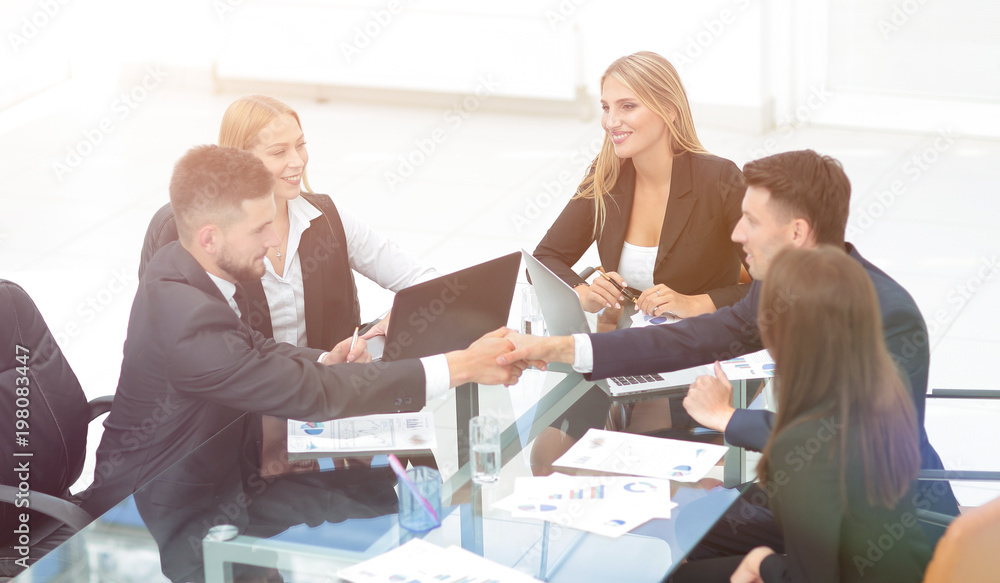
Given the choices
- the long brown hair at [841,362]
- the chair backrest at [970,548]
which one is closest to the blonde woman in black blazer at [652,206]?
the long brown hair at [841,362]

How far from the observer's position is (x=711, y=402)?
2.63m

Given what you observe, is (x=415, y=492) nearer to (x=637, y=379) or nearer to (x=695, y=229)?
(x=637, y=379)

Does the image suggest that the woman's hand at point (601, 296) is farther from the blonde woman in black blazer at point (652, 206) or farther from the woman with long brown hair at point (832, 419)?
the woman with long brown hair at point (832, 419)

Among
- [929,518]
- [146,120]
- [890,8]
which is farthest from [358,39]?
[929,518]

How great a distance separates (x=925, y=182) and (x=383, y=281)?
4273mm

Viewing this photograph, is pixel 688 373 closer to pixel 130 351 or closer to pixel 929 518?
pixel 929 518

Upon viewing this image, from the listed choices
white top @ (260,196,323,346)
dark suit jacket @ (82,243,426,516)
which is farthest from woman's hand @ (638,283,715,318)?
white top @ (260,196,323,346)

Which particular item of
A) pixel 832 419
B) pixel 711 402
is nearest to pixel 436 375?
pixel 711 402

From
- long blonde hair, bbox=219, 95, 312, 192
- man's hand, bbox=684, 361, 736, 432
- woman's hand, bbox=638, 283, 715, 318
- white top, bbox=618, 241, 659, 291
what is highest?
long blonde hair, bbox=219, 95, 312, 192

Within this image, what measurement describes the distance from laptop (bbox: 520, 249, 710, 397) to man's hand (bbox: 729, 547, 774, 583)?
713 millimetres

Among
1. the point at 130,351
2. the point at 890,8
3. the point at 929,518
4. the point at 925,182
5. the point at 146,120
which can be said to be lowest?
the point at 929,518

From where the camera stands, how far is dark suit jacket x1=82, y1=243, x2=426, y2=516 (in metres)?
2.62

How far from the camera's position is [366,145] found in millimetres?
7832

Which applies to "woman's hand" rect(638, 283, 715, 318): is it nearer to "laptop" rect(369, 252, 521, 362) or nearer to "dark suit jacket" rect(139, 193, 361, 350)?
"laptop" rect(369, 252, 521, 362)
